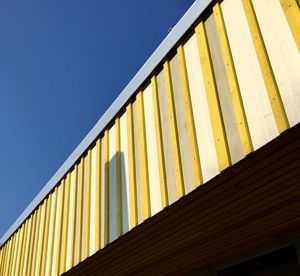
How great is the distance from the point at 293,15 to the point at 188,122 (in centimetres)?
134

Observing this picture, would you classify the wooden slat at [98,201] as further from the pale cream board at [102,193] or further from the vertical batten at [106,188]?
the vertical batten at [106,188]

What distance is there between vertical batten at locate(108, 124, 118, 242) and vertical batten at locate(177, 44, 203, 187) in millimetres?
1544

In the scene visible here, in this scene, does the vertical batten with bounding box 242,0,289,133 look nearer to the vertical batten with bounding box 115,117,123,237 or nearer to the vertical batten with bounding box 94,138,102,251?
the vertical batten with bounding box 115,117,123,237

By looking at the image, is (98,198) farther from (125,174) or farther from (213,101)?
(213,101)

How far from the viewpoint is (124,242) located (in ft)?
15.3

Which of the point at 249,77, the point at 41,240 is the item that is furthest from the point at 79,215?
the point at 249,77

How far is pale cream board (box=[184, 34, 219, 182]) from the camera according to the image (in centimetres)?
331

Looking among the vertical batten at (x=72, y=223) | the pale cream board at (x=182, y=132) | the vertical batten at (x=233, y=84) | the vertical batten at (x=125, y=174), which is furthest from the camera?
the vertical batten at (x=72, y=223)

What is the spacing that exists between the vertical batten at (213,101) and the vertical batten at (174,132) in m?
0.52

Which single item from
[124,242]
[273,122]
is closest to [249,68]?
[273,122]

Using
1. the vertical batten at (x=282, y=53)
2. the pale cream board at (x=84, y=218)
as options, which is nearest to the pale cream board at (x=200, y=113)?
the vertical batten at (x=282, y=53)

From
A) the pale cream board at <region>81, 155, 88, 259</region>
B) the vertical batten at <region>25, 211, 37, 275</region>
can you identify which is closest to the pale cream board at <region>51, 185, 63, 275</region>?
the pale cream board at <region>81, 155, 88, 259</region>

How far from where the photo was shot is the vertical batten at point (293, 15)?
2.85m

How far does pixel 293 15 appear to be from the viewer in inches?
115
